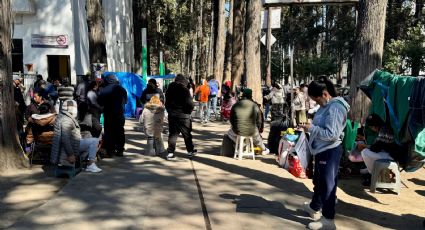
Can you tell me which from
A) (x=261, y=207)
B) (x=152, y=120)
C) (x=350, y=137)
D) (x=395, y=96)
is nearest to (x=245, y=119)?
(x=152, y=120)

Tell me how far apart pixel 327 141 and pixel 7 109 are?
18.3 feet

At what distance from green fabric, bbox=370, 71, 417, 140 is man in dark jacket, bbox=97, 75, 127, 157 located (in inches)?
191

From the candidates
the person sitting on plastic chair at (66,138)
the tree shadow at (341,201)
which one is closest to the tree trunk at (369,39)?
the tree shadow at (341,201)

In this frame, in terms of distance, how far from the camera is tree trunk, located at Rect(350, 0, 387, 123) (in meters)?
8.42

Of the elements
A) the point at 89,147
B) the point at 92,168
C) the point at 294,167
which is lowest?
the point at 92,168

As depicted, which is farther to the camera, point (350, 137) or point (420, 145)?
point (350, 137)

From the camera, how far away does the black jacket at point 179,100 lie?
29.4 ft

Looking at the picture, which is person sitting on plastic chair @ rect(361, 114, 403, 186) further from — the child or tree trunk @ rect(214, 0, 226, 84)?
tree trunk @ rect(214, 0, 226, 84)

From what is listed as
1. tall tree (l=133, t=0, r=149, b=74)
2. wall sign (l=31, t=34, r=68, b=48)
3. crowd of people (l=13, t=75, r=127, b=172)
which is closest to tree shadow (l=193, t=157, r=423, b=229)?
crowd of people (l=13, t=75, r=127, b=172)

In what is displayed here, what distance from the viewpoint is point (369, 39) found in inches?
336

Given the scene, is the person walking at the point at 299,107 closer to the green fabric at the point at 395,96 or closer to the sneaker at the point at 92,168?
the green fabric at the point at 395,96

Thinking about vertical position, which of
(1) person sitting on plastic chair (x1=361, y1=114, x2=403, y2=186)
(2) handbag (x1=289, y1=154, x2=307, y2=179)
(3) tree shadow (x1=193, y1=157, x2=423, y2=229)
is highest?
(1) person sitting on plastic chair (x1=361, y1=114, x2=403, y2=186)

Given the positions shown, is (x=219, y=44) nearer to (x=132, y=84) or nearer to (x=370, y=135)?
(x=132, y=84)

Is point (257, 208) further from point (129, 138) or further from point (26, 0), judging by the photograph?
point (26, 0)
